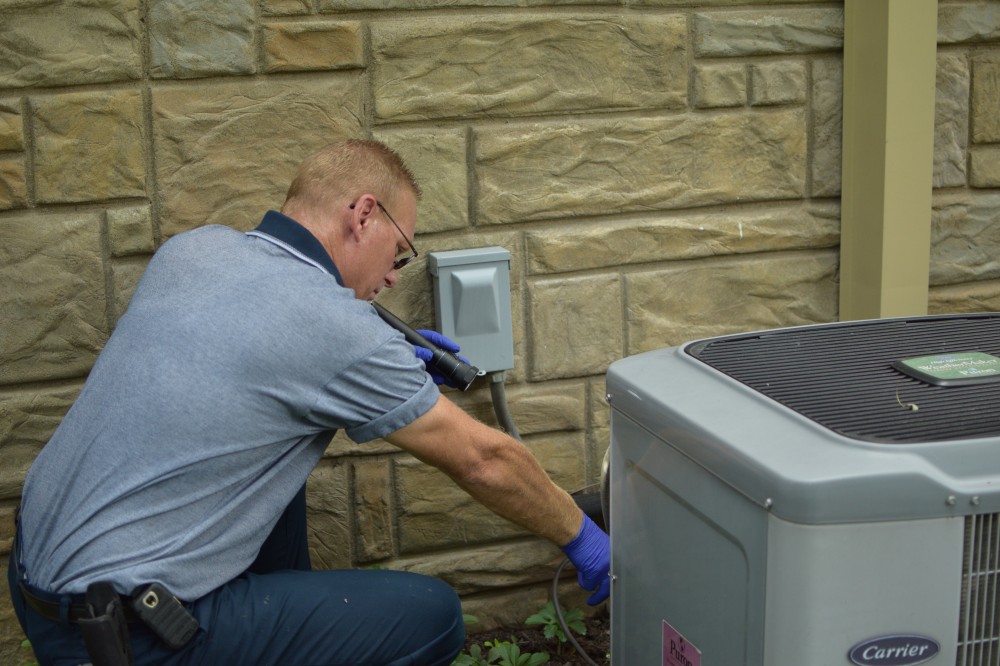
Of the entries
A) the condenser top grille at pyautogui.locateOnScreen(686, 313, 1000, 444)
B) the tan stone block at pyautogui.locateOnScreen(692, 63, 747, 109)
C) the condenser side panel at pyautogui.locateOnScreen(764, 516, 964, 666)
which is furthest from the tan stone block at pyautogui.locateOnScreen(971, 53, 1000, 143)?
the condenser side panel at pyautogui.locateOnScreen(764, 516, 964, 666)

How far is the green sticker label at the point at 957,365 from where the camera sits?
1.67 meters

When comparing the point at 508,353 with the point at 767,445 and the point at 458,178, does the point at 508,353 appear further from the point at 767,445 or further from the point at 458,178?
the point at 767,445

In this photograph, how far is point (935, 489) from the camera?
138 centimetres

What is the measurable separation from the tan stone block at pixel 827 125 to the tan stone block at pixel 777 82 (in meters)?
0.05

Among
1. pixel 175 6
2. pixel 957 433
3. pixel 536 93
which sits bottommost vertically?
pixel 957 433

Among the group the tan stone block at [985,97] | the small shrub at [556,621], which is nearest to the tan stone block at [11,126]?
the small shrub at [556,621]

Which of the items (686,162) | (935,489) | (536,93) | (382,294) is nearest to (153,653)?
(382,294)

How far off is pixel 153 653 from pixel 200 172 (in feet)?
4.09

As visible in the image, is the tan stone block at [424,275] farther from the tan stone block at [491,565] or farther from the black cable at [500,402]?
the tan stone block at [491,565]

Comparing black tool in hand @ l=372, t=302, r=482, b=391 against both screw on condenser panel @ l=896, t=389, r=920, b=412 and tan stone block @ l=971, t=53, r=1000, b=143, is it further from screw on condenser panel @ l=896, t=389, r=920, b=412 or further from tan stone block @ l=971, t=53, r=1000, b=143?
tan stone block @ l=971, t=53, r=1000, b=143

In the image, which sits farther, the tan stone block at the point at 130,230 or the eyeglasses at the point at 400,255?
the tan stone block at the point at 130,230

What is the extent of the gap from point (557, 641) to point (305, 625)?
4.08 ft

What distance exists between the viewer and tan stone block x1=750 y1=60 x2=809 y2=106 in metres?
3.13

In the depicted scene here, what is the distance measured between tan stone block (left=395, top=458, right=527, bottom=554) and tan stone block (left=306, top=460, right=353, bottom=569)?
0.50ft
